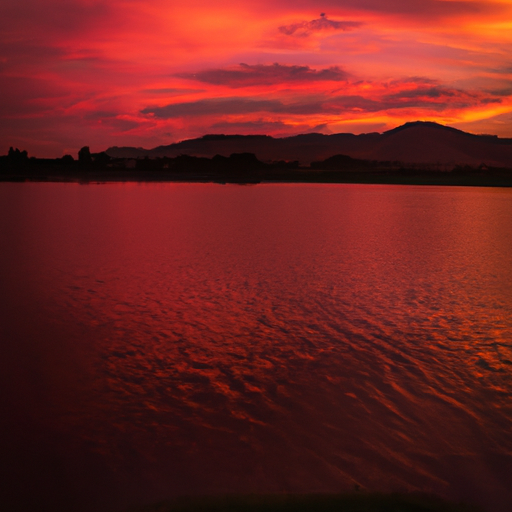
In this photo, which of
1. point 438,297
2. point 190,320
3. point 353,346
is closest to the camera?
point 353,346

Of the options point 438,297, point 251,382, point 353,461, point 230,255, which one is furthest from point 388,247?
point 353,461

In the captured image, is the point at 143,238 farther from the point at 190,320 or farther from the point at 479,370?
the point at 479,370

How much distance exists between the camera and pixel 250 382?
8.97 meters

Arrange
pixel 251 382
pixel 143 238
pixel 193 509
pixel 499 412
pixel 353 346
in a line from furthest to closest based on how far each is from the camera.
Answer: pixel 143 238
pixel 353 346
pixel 251 382
pixel 499 412
pixel 193 509

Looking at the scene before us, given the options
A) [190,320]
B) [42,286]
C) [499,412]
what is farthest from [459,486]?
[42,286]

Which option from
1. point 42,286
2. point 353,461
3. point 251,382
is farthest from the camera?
point 42,286

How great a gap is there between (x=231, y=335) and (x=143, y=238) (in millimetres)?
19840

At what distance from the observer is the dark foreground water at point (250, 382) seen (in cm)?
624

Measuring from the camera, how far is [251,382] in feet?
29.4

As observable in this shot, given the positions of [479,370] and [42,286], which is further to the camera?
[42,286]

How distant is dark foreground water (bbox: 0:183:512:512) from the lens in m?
6.24

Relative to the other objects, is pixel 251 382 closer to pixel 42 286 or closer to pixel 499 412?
pixel 499 412

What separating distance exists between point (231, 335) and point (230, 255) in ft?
39.9

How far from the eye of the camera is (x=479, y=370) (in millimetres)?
9500
